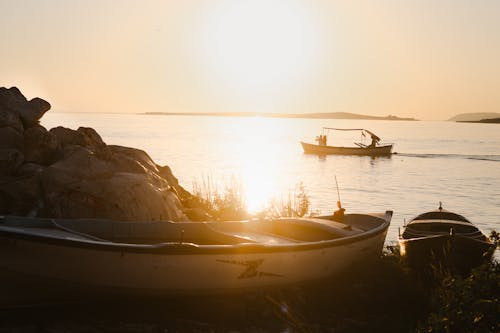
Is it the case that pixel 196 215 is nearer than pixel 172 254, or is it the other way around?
pixel 172 254

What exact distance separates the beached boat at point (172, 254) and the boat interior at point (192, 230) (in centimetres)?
2

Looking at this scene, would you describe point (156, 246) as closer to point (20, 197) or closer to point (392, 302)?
point (392, 302)

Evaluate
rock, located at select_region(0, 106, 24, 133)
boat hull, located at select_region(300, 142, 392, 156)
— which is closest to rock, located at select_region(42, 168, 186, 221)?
rock, located at select_region(0, 106, 24, 133)

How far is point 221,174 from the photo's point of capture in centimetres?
5378

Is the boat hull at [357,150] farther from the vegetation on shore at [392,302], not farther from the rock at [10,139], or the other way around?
the vegetation on shore at [392,302]

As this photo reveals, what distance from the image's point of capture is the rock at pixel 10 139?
15.9 m

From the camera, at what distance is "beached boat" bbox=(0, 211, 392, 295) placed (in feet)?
32.3

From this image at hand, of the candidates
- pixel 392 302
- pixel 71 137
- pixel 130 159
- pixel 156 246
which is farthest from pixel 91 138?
pixel 392 302

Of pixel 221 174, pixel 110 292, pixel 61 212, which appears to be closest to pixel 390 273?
pixel 110 292

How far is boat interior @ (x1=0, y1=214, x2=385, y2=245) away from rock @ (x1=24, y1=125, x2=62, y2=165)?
481cm

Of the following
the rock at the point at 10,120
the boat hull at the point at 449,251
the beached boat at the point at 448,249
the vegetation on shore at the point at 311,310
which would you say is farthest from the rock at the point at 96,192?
the boat hull at the point at 449,251

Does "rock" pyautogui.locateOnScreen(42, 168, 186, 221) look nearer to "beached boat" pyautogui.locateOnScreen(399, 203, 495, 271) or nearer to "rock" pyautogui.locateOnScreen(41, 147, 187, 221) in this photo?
"rock" pyautogui.locateOnScreen(41, 147, 187, 221)

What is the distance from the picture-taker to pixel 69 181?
14.1m

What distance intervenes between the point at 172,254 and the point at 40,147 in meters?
7.77
